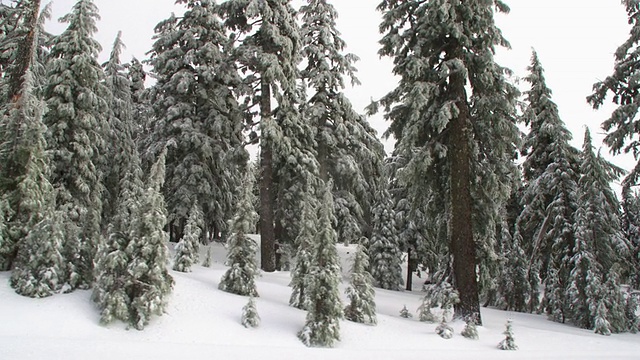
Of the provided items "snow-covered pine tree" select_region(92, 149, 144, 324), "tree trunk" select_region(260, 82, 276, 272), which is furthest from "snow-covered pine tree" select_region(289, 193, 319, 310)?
"tree trunk" select_region(260, 82, 276, 272)

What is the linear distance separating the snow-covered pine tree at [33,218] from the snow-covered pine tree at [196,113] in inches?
354

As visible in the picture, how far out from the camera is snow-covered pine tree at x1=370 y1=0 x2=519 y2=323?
13.2 m

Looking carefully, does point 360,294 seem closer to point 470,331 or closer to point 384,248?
point 470,331

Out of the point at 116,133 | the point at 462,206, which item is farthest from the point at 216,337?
the point at 116,133

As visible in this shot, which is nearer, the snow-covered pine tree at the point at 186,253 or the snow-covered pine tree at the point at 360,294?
the snow-covered pine tree at the point at 360,294

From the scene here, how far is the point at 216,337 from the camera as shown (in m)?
9.15

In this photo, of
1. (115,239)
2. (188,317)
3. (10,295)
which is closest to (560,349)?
(188,317)

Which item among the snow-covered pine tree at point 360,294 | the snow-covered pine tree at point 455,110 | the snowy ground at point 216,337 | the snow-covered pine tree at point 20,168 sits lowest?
the snowy ground at point 216,337

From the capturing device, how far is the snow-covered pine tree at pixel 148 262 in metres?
9.12

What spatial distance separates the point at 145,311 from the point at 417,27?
11333mm

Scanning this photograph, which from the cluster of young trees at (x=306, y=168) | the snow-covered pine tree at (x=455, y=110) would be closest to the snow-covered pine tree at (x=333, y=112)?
the cluster of young trees at (x=306, y=168)

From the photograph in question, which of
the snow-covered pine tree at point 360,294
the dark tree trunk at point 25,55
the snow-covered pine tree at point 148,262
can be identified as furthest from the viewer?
the dark tree trunk at point 25,55

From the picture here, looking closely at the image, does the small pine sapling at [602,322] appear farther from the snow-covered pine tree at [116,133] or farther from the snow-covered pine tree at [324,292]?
the snow-covered pine tree at [116,133]

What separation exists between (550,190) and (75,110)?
21.2 meters
